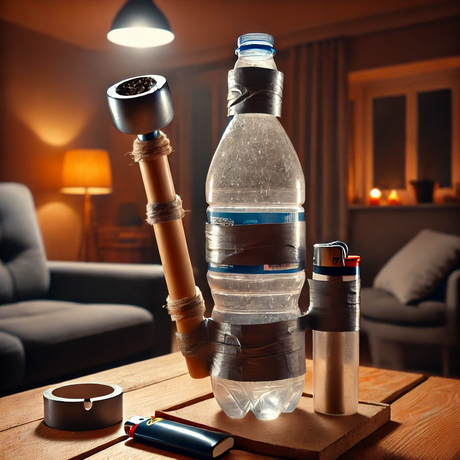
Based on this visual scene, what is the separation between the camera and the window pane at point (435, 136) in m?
4.40

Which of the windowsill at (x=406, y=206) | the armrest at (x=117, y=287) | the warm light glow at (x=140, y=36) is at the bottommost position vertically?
the armrest at (x=117, y=287)

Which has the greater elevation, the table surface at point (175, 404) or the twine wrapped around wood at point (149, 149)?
the twine wrapped around wood at point (149, 149)

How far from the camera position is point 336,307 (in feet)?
2.10

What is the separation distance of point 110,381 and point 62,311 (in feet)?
3.76

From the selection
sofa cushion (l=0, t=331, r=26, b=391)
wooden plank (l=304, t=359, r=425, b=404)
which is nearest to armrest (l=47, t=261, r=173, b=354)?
sofa cushion (l=0, t=331, r=26, b=391)

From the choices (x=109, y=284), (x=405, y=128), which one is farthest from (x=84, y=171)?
(x=405, y=128)

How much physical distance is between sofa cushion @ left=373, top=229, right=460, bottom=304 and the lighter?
2.55 m

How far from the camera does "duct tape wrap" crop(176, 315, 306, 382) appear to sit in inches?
24.3

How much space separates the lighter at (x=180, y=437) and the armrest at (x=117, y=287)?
4.88 feet

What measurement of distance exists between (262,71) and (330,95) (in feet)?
14.0

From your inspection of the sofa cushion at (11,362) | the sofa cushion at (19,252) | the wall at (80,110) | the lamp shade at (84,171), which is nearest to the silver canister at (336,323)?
the sofa cushion at (11,362)

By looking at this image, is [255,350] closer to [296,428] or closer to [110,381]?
[296,428]

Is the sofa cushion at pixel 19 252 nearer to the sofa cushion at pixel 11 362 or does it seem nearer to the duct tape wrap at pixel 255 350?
the sofa cushion at pixel 11 362

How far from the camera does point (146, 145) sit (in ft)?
1.97
